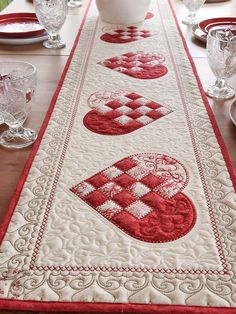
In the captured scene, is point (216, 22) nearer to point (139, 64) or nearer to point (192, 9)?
point (192, 9)

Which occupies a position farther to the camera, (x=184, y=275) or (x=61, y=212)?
(x=61, y=212)

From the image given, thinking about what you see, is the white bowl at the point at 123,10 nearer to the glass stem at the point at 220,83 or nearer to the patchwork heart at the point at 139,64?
the patchwork heart at the point at 139,64

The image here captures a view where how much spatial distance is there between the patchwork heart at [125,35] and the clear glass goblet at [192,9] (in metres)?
0.17

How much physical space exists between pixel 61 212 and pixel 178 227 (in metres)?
0.16

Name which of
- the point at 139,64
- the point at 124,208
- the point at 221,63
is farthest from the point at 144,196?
the point at 139,64

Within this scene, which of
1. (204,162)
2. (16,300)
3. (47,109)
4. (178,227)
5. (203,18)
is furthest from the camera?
(203,18)

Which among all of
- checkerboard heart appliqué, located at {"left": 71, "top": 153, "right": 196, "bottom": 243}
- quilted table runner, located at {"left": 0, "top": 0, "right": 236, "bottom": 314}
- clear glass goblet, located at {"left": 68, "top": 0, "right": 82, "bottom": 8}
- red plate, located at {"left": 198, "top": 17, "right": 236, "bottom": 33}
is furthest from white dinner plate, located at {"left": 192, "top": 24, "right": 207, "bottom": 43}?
checkerboard heart appliqué, located at {"left": 71, "top": 153, "right": 196, "bottom": 243}

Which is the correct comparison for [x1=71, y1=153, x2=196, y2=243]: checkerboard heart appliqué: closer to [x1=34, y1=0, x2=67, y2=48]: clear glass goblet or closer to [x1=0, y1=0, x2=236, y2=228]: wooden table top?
[x1=0, y1=0, x2=236, y2=228]: wooden table top

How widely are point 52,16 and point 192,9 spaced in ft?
1.60

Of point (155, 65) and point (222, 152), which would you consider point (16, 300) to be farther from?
point (155, 65)

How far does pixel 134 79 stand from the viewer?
105cm

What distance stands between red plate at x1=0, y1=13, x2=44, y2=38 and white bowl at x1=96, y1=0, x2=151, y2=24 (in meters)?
0.22

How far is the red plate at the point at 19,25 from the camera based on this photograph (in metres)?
1.29

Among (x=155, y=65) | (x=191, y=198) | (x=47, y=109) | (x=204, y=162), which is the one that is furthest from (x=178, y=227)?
(x=155, y=65)
